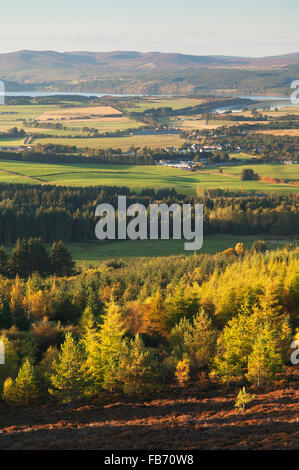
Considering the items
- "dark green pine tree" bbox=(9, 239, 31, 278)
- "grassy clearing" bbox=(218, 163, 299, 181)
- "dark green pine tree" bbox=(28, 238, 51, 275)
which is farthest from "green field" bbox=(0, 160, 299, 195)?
"dark green pine tree" bbox=(9, 239, 31, 278)

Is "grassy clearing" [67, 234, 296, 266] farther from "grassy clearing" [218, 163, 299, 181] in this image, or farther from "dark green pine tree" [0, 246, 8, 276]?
"grassy clearing" [218, 163, 299, 181]

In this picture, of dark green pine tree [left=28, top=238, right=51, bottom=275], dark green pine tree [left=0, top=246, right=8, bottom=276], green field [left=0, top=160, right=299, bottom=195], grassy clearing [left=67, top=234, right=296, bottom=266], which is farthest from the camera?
green field [left=0, top=160, right=299, bottom=195]

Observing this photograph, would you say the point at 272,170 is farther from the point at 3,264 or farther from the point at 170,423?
the point at 170,423

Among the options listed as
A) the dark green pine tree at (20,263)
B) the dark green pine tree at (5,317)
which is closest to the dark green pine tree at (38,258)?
the dark green pine tree at (20,263)

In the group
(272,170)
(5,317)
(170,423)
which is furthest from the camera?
(272,170)

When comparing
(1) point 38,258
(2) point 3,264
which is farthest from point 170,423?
(1) point 38,258
